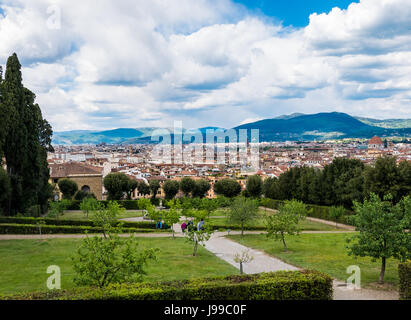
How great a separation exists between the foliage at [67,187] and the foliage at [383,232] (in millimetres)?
53333

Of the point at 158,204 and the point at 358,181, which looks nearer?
the point at 358,181

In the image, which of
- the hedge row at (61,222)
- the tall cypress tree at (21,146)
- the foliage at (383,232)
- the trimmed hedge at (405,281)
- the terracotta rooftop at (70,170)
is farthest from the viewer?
the terracotta rooftop at (70,170)

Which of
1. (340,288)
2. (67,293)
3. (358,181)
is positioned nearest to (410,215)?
(340,288)

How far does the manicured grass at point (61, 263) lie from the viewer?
14.3 m

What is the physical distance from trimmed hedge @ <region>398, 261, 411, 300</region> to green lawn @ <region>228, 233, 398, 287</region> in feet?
7.02

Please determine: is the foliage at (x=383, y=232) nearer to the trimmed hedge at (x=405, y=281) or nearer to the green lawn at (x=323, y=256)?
the trimmed hedge at (x=405, y=281)

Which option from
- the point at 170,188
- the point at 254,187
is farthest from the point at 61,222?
the point at 254,187

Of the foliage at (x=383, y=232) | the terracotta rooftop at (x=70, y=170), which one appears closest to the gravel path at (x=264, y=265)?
the foliage at (x=383, y=232)

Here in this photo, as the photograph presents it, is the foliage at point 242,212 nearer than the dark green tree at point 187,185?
Yes

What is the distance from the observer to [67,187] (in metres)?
60.0
